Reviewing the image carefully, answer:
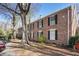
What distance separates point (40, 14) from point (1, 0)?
0.73 meters

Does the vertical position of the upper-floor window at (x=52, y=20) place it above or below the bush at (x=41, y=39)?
above

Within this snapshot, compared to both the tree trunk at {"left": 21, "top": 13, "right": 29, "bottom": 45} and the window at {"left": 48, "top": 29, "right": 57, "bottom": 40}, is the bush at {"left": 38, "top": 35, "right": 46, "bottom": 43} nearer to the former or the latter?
the window at {"left": 48, "top": 29, "right": 57, "bottom": 40}

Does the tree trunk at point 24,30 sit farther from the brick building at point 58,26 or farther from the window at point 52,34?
the window at point 52,34

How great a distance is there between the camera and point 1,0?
186 inches

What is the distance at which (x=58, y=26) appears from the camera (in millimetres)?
4789

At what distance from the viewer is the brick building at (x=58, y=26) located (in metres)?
4.72

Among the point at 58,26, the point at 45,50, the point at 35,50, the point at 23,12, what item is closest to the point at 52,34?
the point at 58,26

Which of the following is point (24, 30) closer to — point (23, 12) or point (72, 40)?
point (23, 12)

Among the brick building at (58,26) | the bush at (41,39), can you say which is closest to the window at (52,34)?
the brick building at (58,26)

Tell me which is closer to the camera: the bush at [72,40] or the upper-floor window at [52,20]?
the bush at [72,40]

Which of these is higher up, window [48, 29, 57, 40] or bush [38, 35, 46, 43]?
window [48, 29, 57, 40]

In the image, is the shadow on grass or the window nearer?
Answer: the shadow on grass

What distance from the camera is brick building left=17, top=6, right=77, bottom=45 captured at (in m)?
4.72

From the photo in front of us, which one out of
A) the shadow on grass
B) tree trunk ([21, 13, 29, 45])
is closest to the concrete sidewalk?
the shadow on grass
